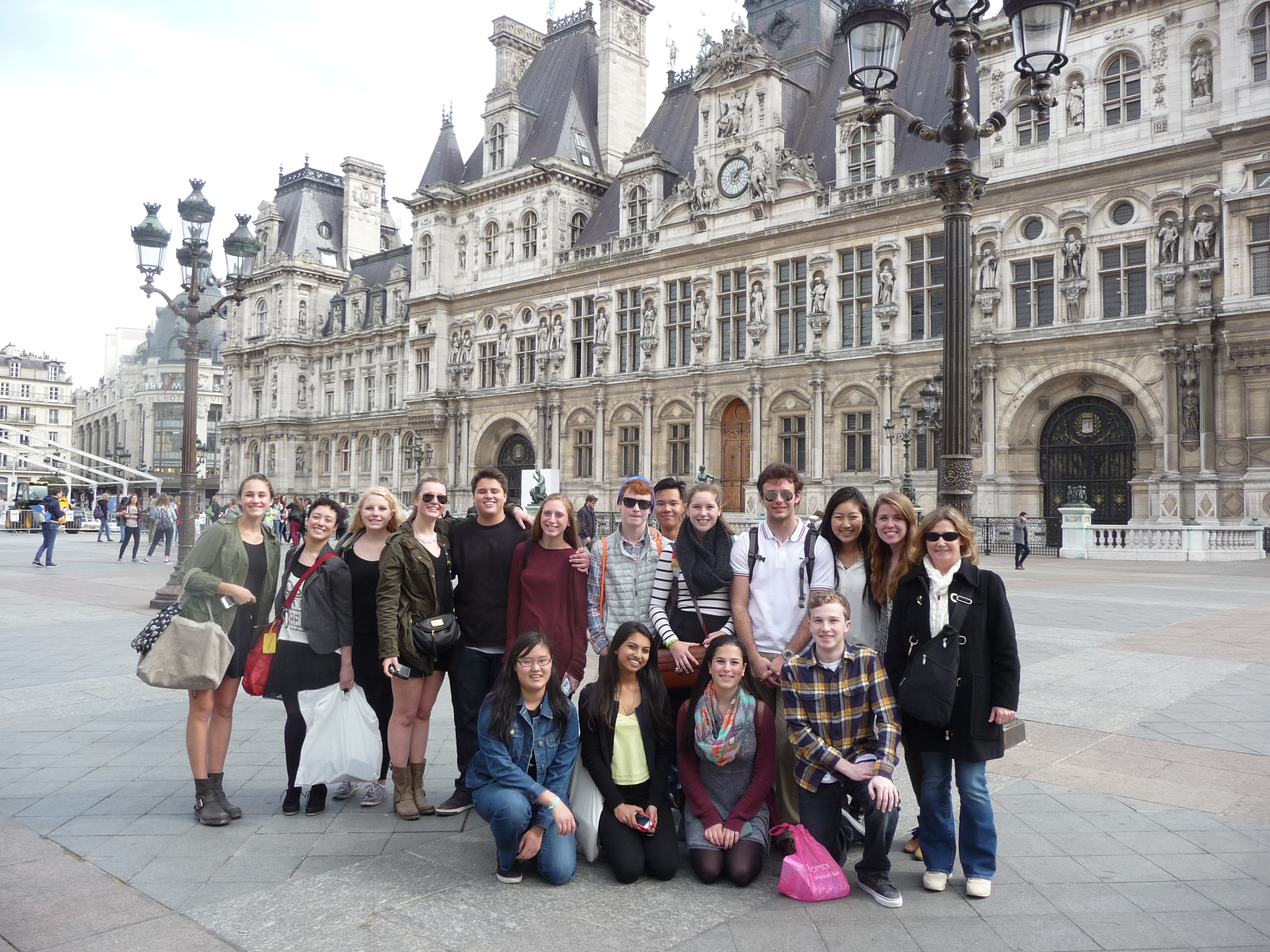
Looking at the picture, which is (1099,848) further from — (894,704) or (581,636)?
(581,636)

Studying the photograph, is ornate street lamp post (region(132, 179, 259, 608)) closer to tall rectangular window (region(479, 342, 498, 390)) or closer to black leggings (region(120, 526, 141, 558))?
black leggings (region(120, 526, 141, 558))

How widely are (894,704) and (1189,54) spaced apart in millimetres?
27202

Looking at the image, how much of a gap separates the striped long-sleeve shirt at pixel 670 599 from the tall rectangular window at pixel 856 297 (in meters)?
26.0

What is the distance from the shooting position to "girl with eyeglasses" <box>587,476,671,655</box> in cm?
543

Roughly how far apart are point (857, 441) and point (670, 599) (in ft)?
85.6

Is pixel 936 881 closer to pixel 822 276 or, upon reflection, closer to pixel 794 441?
pixel 794 441

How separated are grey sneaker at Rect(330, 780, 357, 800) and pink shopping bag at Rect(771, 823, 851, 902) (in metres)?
2.87

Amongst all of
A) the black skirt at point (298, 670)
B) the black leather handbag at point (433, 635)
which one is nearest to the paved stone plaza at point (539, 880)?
the black skirt at point (298, 670)

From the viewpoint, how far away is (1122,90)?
84.6ft

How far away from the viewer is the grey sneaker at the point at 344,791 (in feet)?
19.2

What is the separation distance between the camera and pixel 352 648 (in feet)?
18.3

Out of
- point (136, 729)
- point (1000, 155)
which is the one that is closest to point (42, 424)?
point (1000, 155)

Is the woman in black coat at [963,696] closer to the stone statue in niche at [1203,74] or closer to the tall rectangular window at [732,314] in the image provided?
the stone statue in niche at [1203,74]

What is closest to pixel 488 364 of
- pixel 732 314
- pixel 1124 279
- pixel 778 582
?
pixel 732 314
